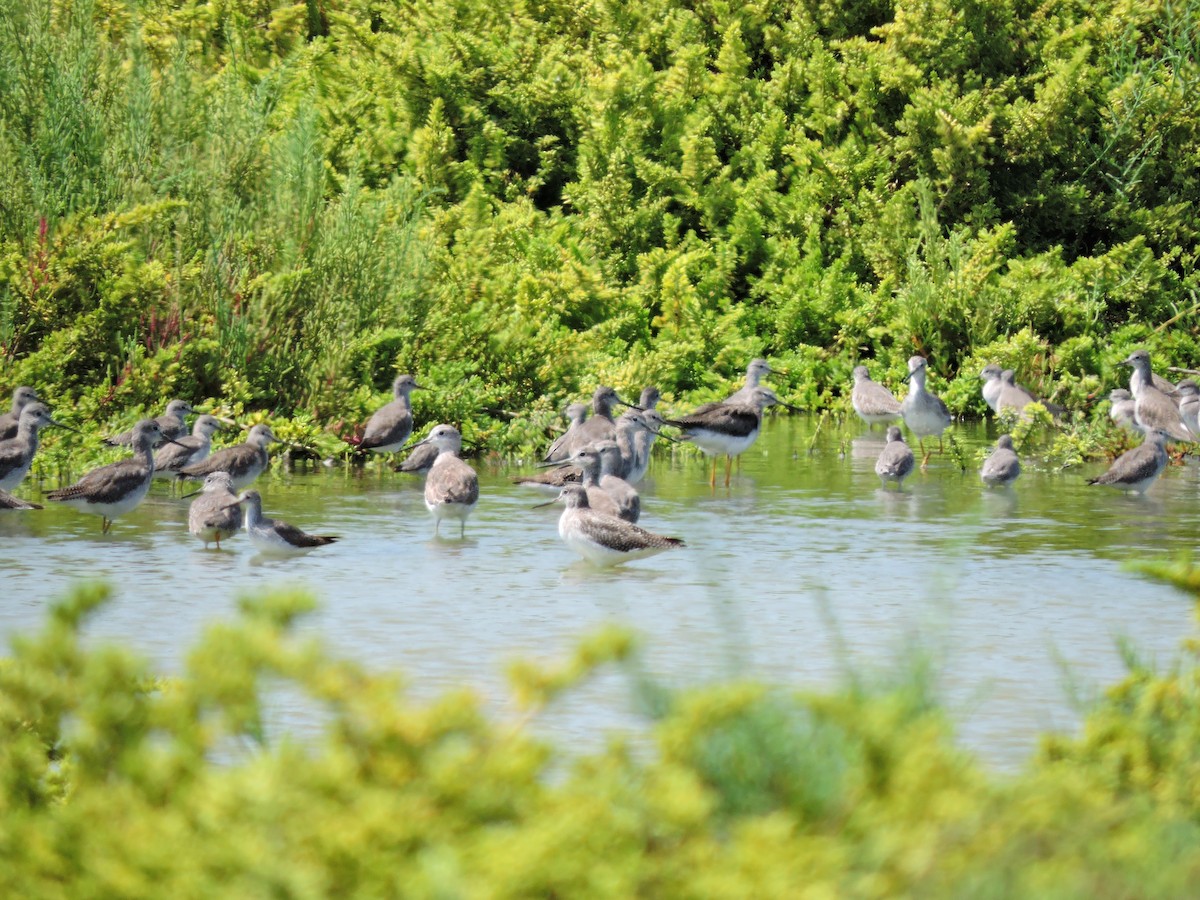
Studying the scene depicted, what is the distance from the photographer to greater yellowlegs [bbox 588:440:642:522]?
40.6ft

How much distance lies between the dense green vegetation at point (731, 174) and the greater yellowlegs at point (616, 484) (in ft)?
9.85

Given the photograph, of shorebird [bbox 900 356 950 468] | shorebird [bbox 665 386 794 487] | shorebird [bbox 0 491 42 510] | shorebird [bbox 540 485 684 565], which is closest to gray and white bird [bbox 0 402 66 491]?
shorebird [bbox 0 491 42 510]

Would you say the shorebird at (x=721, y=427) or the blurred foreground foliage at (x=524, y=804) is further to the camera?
the shorebird at (x=721, y=427)

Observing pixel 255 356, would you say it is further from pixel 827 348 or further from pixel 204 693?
pixel 204 693

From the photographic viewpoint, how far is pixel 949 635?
9203 mm

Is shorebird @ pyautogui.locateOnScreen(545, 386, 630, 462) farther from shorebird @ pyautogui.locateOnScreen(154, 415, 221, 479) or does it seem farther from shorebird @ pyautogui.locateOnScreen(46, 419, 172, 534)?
shorebird @ pyautogui.locateOnScreen(46, 419, 172, 534)

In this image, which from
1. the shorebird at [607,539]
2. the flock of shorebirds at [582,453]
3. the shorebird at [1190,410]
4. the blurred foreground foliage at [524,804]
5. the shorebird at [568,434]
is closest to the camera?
the blurred foreground foliage at [524,804]

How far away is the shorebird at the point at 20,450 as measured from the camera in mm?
13383

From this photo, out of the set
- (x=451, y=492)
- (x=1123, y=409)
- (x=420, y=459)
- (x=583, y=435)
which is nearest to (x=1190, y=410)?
(x=1123, y=409)

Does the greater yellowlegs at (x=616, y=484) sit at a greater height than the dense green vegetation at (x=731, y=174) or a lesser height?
lesser

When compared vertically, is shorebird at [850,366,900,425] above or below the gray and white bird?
above

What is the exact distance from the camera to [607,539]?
36.7 feet

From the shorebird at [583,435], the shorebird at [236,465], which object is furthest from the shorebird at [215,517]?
the shorebird at [583,435]

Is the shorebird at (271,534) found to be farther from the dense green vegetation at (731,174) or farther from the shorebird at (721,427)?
the dense green vegetation at (731,174)
